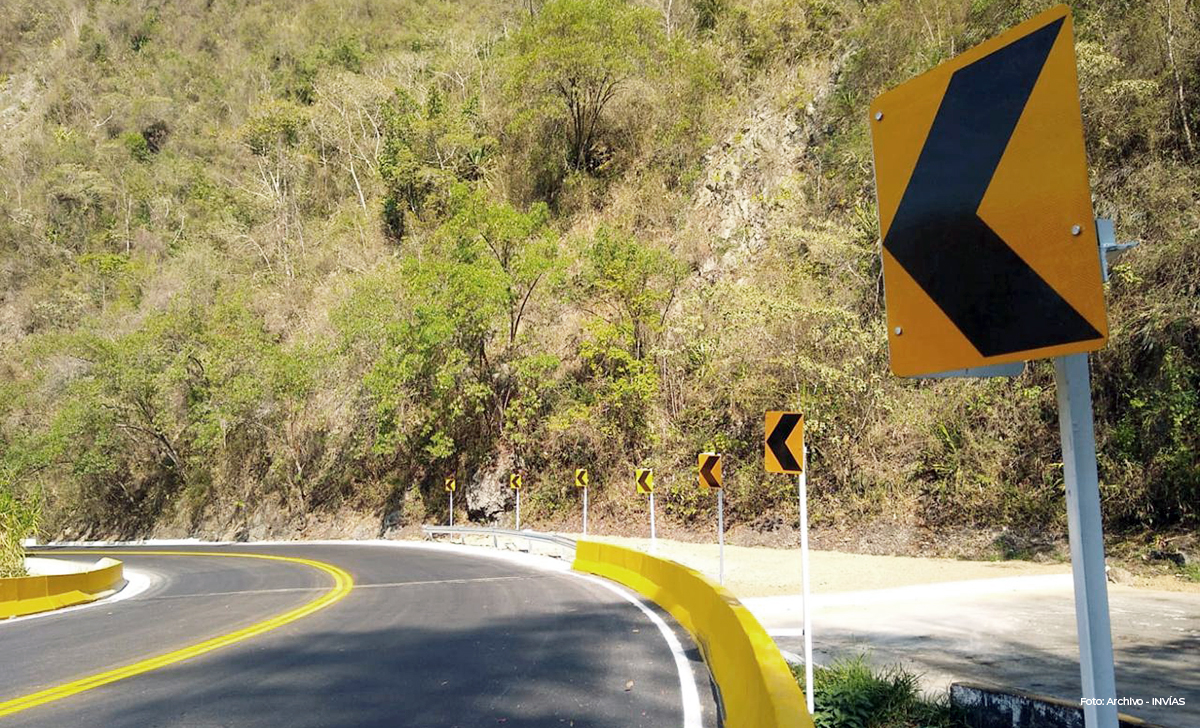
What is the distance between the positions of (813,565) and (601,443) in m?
12.6

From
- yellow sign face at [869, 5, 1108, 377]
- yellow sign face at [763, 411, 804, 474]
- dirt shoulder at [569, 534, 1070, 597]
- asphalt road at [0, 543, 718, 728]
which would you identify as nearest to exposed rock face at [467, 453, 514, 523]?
dirt shoulder at [569, 534, 1070, 597]

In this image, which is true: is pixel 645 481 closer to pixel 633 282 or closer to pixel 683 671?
pixel 683 671

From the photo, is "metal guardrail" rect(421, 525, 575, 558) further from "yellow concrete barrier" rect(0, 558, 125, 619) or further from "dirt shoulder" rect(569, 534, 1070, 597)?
"yellow concrete barrier" rect(0, 558, 125, 619)

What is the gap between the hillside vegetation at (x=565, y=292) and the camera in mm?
16703

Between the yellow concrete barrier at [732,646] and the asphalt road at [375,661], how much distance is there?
0.32 meters

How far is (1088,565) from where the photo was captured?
1892 mm

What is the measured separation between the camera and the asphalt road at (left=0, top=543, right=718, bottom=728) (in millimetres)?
6160

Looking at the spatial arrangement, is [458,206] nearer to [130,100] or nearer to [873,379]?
[873,379]

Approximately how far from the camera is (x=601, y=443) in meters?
27.7

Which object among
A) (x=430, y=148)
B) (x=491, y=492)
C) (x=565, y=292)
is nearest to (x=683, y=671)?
(x=565, y=292)

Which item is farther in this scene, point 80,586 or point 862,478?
point 862,478

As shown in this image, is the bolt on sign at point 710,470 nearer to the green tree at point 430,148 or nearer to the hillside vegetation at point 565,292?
the hillside vegetation at point 565,292

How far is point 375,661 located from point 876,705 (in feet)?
17.7

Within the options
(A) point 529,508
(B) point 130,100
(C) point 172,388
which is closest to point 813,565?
(A) point 529,508
